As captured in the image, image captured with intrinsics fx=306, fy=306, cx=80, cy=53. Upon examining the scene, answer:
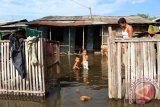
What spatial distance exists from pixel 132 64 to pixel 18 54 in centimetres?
352

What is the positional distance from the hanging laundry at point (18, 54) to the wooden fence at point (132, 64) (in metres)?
2.74

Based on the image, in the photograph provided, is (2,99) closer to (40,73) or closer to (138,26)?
(40,73)

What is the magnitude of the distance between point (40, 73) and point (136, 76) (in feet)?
9.66

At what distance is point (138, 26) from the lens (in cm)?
2948

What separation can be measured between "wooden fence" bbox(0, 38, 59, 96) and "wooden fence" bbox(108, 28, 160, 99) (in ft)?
7.14

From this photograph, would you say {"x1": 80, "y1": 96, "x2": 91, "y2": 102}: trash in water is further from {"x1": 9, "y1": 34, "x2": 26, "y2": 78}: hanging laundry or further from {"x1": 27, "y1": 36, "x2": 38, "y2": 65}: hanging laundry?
{"x1": 9, "y1": 34, "x2": 26, "y2": 78}: hanging laundry

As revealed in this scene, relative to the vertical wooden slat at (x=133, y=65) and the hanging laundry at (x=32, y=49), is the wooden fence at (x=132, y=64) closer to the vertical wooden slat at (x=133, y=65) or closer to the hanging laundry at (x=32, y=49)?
the vertical wooden slat at (x=133, y=65)

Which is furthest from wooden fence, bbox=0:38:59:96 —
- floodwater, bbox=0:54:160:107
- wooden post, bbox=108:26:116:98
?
wooden post, bbox=108:26:116:98

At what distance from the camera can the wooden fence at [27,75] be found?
9.54 m

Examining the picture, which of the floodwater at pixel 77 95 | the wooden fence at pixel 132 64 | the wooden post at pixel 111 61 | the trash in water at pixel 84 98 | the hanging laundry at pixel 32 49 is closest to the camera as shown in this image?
the wooden fence at pixel 132 64

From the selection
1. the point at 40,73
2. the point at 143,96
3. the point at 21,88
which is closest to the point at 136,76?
the point at 143,96

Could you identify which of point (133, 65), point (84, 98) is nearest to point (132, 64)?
point (133, 65)

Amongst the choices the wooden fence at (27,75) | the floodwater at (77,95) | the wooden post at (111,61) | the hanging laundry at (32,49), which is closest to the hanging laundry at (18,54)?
the wooden fence at (27,75)

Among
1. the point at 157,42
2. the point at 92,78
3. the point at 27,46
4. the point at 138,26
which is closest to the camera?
the point at 157,42
